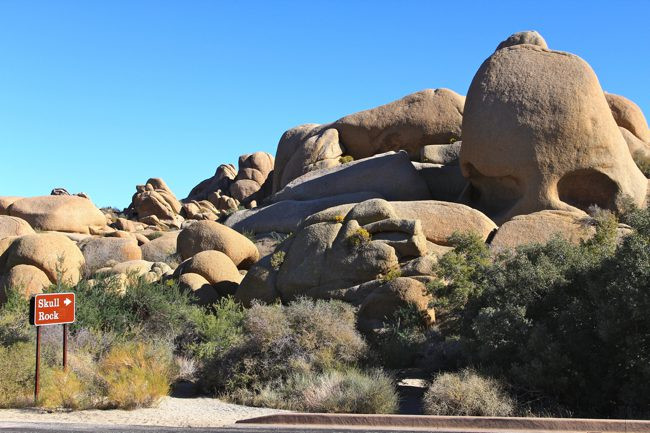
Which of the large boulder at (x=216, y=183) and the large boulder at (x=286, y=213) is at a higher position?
the large boulder at (x=216, y=183)

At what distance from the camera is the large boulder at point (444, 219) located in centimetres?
2225

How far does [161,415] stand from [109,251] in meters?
→ 17.4

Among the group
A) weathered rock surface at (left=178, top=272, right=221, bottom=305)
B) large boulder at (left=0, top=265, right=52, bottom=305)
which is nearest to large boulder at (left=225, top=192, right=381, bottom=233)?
weathered rock surface at (left=178, top=272, right=221, bottom=305)

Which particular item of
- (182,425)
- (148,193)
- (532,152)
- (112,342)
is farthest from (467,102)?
(148,193)

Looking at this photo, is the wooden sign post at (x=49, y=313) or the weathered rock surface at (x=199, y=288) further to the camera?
the weathered rock surface at (x=199, y=288)

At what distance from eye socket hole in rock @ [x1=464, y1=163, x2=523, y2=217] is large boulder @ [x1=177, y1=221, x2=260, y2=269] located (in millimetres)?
7651

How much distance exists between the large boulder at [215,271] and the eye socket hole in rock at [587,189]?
10494 millimetres

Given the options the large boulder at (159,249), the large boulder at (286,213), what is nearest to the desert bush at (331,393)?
the large boulder at (286,213)

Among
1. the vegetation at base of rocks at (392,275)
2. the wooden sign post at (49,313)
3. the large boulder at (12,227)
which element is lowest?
the wooden sign post at (49,313)

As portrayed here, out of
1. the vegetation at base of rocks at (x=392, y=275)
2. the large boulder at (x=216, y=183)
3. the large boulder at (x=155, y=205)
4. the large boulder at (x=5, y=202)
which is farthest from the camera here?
the large boulder at (x=216, y=183)

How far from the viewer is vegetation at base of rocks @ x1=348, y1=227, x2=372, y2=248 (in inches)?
787

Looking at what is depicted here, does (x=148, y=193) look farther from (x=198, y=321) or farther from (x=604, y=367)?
(x=604, y=367)

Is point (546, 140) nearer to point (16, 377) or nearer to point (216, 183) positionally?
point (16, 377)

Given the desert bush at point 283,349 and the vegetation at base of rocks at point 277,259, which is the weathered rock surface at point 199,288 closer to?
the vegetation at base of rocks at point 277,259
